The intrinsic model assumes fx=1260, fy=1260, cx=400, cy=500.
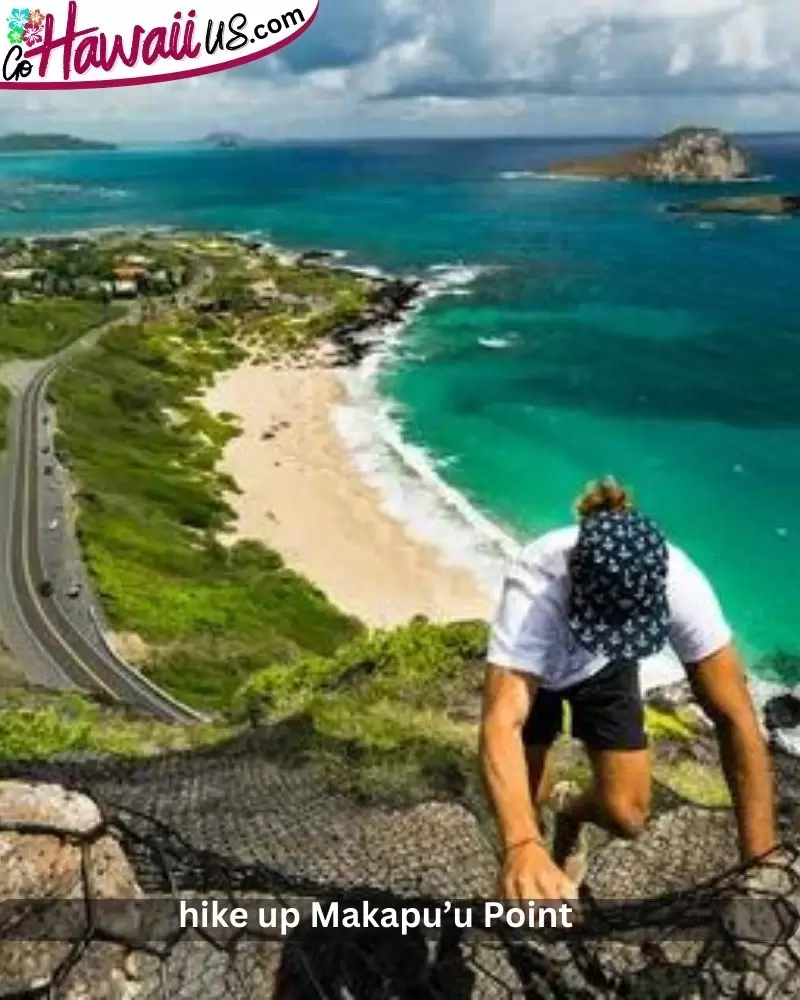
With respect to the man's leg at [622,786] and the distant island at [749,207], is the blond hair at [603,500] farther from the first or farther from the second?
the distant island at [749,207]

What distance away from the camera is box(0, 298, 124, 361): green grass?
78.4 metres

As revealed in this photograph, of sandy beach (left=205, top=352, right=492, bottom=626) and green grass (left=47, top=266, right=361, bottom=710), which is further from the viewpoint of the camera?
sandy beach (left=205, top=352, right=492, bottom=626)

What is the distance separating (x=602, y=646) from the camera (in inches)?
186

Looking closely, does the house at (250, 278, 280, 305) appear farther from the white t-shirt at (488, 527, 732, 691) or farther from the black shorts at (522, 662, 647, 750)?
the white t-shirt at (488, 527, 732, 691)

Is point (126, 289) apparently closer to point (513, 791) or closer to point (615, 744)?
point (615, 744)

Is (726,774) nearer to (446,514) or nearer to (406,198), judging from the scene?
(446,514)

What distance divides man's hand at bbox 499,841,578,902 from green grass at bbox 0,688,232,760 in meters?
8.01

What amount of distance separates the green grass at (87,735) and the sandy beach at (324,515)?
2237 cm

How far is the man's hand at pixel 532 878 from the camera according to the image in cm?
417

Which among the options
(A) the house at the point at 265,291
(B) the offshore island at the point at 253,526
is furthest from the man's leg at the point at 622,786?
(A) the house at the point at 265,291

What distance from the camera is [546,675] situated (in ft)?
16.0

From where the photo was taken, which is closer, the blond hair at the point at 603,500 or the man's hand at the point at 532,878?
the man's hand at the point at 532,878

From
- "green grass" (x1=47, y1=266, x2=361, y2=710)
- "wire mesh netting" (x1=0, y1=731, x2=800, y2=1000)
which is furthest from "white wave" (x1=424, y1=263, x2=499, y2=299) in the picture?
"wire mesh netting" (x1=0, y1=731, x2=800, y2=1000)

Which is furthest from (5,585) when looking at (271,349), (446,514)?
(271,349)
